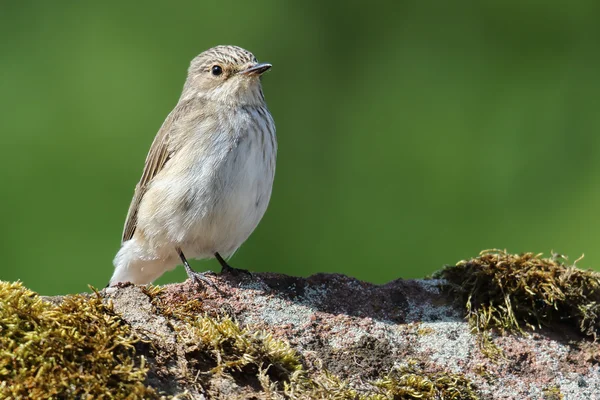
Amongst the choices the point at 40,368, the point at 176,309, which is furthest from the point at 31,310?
the point at 176,309

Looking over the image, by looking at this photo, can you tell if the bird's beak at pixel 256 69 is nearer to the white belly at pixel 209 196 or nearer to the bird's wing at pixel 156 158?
the bird's wing at pixel 156 158

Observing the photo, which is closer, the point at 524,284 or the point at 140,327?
the point at 140,327

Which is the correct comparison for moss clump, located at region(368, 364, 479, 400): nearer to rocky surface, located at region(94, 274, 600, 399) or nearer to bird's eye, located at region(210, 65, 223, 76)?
rocky surface, located at region(94, 274, 600, 399)

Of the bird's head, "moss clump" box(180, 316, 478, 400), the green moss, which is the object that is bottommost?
"moss clump" box(180, 316, 478, 400)

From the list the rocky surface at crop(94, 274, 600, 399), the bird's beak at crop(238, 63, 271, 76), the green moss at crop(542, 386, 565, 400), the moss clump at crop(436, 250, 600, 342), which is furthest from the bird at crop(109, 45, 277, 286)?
the green moss at crop(542, 386, 565, 400)

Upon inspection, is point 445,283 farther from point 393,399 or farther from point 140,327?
point 140,327

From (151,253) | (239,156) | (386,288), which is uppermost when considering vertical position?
(239,156)
